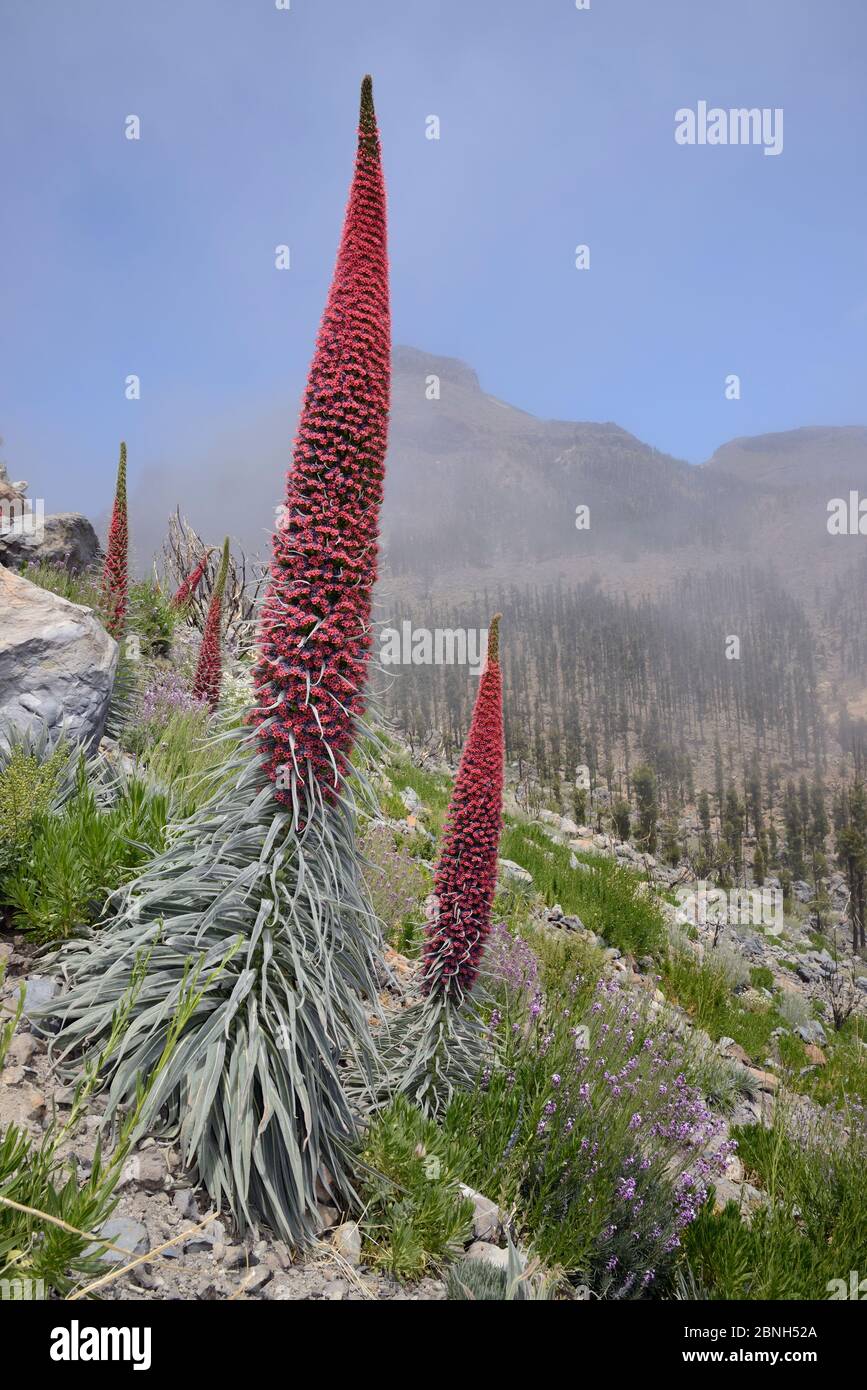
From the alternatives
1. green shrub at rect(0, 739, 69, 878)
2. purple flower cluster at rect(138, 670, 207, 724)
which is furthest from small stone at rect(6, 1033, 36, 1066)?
purple flower cluster at rect(138, 670, 207, 724)

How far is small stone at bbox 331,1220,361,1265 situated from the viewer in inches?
106

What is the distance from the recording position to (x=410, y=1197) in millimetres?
2881

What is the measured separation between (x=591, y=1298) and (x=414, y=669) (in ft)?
490

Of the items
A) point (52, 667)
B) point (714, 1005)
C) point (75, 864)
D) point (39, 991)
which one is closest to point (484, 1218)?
point (39, 991)

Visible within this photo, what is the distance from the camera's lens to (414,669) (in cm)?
15225

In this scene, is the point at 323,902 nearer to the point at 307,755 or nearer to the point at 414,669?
the point at 307,755

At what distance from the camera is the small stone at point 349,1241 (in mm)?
2691

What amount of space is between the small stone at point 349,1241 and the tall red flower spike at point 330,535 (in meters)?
1.79

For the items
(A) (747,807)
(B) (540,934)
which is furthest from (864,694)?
(B) (540,934)

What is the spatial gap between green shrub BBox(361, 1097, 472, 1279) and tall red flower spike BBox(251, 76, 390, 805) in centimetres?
165

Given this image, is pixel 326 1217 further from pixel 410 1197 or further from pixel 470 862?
pixel 470 862
